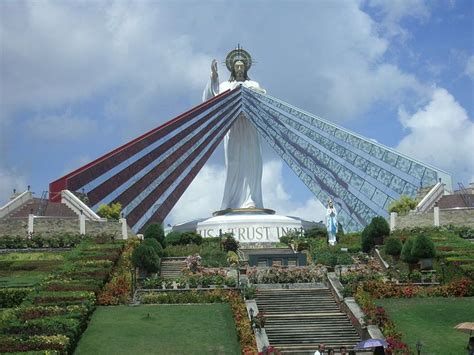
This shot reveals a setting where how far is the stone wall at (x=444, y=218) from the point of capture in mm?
32094

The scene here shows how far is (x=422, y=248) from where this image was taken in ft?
76.7

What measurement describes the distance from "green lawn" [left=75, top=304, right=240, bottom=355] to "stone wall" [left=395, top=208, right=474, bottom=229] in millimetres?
15054

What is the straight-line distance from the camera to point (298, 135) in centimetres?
4106

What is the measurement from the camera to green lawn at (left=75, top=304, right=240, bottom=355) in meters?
16.4

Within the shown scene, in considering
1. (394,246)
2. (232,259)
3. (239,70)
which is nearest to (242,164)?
(239,70)

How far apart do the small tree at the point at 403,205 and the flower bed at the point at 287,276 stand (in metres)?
12.6

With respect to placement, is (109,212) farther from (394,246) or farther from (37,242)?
(394,246)

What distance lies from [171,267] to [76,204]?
774 cm

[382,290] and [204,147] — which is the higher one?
[204,147]

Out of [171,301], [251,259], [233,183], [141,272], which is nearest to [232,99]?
A: [233,183]

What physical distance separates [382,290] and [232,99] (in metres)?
24.8

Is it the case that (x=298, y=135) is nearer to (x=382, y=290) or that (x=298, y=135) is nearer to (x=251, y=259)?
(x=251, y=259)

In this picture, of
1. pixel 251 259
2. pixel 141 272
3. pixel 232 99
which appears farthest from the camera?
pixel 232 99

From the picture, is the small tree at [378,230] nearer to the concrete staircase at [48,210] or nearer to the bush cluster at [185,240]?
the bush cluster at [185,240]
